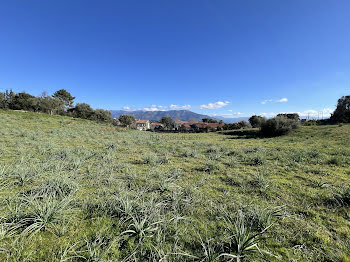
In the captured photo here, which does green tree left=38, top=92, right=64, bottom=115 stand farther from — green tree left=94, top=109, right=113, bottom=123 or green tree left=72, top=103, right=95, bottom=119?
green tree left=94, top=109, right=113, bottom=123

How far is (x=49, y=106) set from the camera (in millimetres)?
39250

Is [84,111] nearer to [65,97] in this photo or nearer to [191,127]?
[65,97]

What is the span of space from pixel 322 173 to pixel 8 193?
791 centimetres

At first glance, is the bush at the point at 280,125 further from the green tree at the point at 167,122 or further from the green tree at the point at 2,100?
the green tree at the point at 167,122

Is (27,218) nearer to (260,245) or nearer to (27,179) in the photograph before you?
(27,179)

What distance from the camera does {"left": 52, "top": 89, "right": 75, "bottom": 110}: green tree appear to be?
49438 millimetres

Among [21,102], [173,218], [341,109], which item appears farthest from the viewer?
[21,102]

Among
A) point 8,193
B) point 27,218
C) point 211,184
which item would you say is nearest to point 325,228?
point 211,184

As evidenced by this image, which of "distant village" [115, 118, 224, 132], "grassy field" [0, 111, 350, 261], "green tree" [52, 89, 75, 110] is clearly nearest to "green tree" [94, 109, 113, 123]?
"green tree" [52, 89, 75, 110]

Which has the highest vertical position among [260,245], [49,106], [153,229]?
[49,106]

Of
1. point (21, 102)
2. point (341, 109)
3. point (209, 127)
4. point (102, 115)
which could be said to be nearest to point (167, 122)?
point (209, 127)

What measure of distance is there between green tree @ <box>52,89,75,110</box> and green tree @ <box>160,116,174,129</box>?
4352cm

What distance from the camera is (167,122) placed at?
83500mm

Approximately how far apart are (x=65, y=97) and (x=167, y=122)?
159 ft
